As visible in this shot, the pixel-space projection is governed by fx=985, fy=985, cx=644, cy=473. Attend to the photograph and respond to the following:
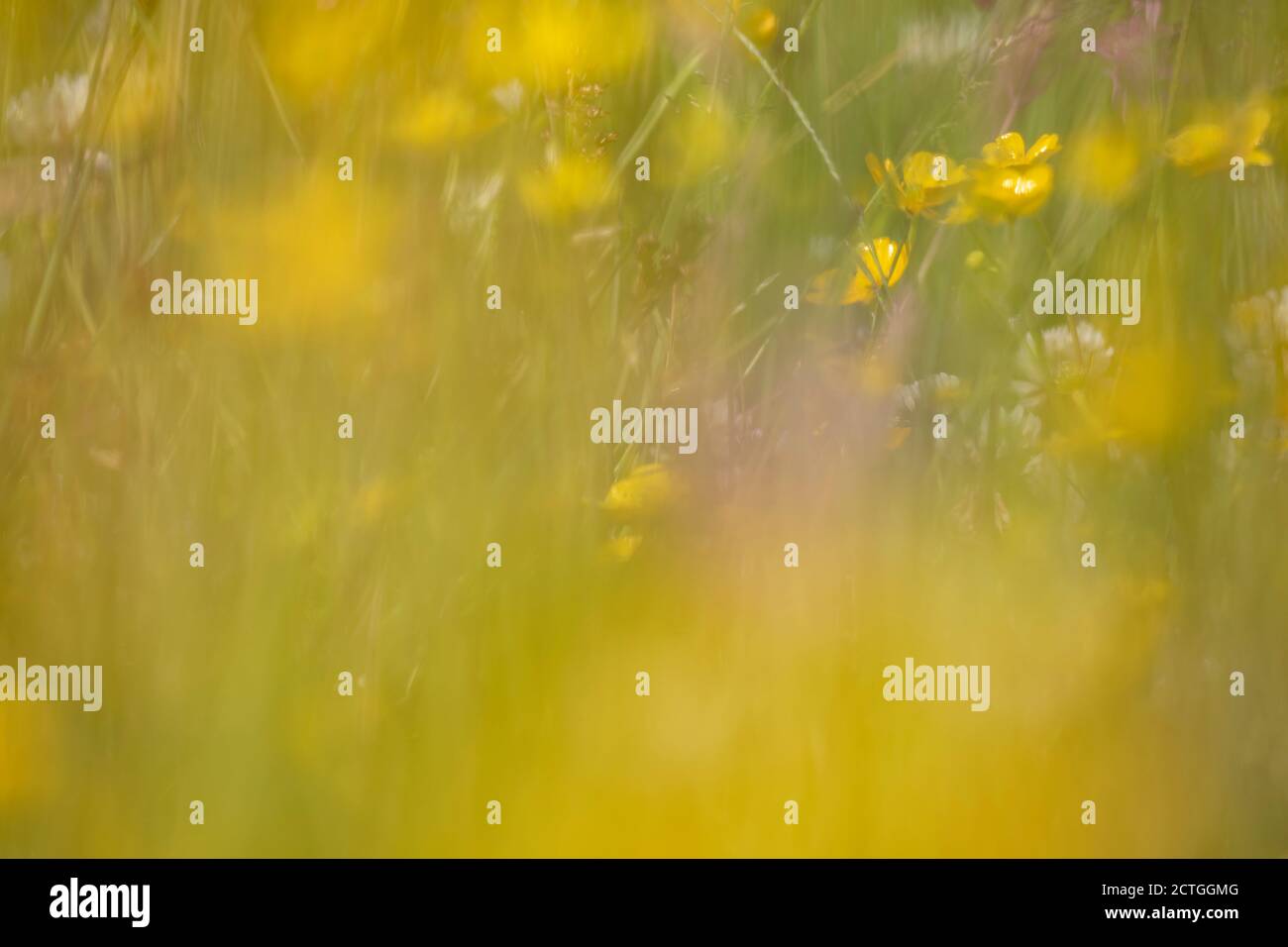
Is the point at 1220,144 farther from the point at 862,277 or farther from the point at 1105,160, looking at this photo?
the point at 862,277

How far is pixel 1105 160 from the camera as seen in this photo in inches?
38.2

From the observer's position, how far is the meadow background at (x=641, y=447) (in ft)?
3.18

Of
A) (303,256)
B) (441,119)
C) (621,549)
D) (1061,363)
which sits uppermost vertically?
(441,119)

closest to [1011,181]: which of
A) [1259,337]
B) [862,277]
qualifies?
[862,277]

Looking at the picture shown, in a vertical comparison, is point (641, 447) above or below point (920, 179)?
below

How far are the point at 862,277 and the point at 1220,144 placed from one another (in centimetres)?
38

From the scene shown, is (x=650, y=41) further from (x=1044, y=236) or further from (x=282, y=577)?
(x=282, y=577)

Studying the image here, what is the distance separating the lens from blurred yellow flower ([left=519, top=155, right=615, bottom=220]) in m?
0.97

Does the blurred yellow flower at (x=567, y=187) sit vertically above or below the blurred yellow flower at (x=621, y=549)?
above

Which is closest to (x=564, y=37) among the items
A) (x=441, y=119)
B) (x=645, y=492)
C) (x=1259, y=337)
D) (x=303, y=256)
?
(x=441, y=119)

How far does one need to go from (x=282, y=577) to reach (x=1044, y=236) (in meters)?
0.83

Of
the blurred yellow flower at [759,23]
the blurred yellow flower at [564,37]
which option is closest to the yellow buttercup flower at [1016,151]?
the blurred yellow flower at [759,23]

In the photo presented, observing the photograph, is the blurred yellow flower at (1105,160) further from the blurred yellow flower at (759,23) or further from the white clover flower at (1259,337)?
the blurred yellow flower at (759,23)
